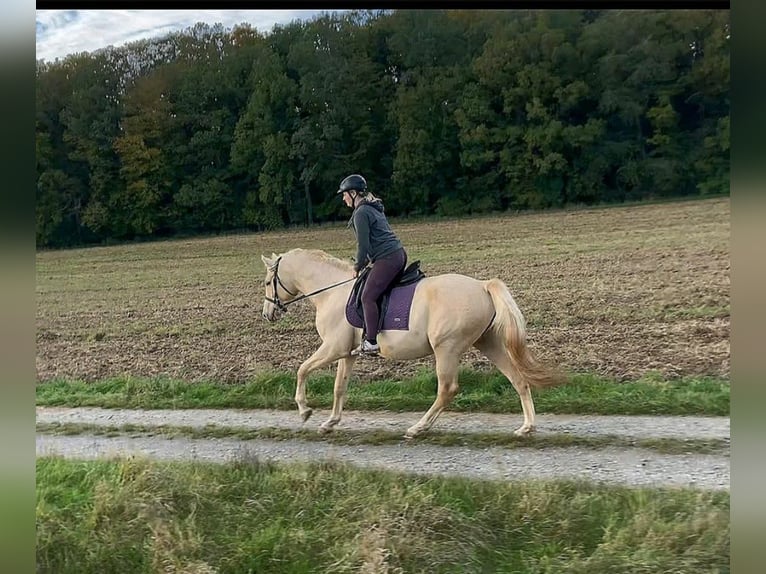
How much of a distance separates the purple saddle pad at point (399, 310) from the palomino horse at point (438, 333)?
3 cm

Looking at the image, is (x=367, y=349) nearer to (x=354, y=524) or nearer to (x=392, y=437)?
(x=392, y=437)

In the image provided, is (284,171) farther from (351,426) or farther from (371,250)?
(351,426)

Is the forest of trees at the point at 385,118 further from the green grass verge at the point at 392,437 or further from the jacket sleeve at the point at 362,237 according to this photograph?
the green grass verge at the point at 392,437

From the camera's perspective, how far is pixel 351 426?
3.68 metres

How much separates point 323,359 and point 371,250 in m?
0.62

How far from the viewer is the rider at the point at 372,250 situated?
357 cm

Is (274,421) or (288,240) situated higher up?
(288,240)

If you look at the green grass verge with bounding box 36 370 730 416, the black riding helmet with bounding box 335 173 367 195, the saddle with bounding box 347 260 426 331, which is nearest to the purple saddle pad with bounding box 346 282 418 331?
the saddle with bounding box 347 260 426 331

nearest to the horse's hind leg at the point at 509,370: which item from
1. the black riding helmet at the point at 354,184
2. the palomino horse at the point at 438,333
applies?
the palomino horse at the point at 438,333

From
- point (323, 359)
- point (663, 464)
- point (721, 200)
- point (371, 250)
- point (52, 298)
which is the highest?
point (721, 200)

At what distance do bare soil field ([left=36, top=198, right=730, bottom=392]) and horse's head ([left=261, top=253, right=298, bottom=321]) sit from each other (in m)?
0.05

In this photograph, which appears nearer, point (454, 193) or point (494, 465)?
point (494, 465)

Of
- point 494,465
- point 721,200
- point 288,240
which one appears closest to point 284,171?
point 288,240

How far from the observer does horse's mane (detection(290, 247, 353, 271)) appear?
3705mm
